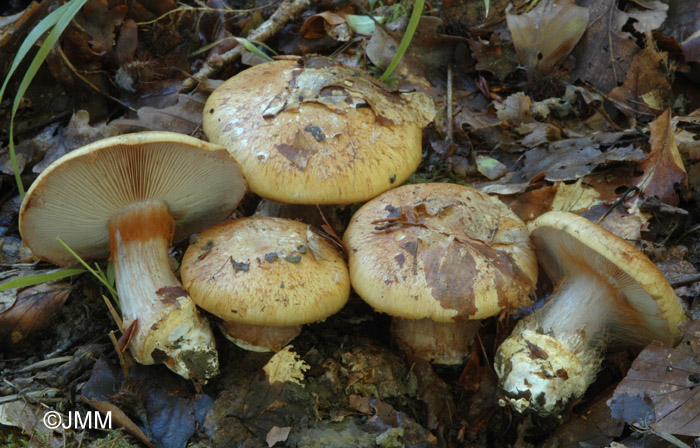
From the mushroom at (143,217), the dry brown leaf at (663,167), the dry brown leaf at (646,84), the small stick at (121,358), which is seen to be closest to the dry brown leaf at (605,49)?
the dry brown leaf at (646,84)

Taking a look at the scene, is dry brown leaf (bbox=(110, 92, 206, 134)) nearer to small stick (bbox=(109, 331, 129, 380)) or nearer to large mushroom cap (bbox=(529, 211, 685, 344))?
small stick (bbox=(109, 331, 129, 380))

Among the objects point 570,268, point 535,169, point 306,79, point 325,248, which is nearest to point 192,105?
point 306,79

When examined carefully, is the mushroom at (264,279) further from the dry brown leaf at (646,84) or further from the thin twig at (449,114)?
the dry brown leaf at (646,84)

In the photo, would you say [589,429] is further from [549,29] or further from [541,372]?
[549,29]

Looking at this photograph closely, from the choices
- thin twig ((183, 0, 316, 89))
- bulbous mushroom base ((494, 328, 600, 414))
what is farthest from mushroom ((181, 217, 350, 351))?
thin twig ((183, 0, 316, 89))

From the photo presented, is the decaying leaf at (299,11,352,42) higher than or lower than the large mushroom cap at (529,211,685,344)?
higher

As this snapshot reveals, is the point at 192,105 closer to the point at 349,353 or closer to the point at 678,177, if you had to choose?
the point at 349,353
